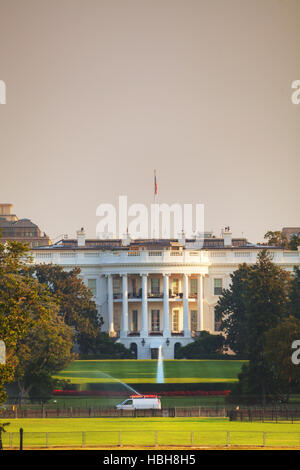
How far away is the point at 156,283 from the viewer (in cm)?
14338

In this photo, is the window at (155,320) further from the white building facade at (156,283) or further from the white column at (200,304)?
the white column at (200,304)

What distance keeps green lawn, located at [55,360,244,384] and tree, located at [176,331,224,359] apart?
8354mm

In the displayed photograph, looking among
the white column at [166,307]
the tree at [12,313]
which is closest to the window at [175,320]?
the white column at [166,307]

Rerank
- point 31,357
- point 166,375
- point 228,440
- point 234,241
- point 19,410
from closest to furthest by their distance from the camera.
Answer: point 228,440
point 19,410
point 31,357
point 166,375
point 234,241

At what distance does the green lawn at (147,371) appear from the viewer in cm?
10025

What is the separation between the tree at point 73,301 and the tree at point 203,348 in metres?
10.0

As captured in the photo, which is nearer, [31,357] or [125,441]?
[125,441]

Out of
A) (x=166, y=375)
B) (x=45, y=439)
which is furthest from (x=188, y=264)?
(x=45, y=439)

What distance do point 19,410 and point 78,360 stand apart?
39538mm

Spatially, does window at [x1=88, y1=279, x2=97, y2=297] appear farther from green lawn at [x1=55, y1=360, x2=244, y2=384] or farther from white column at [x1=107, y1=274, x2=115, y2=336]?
green lawn at [x1=55, y1=360, x2=244, y2=384]

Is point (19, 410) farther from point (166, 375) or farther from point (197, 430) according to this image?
point (166, 375)

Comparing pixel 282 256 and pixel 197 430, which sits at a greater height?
pixel 282 256

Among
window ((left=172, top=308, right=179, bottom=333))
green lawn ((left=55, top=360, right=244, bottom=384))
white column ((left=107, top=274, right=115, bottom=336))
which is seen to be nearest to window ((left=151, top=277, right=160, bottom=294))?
window ((left=172, top=308, right=179, bottom=333))

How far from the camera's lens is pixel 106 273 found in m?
142
